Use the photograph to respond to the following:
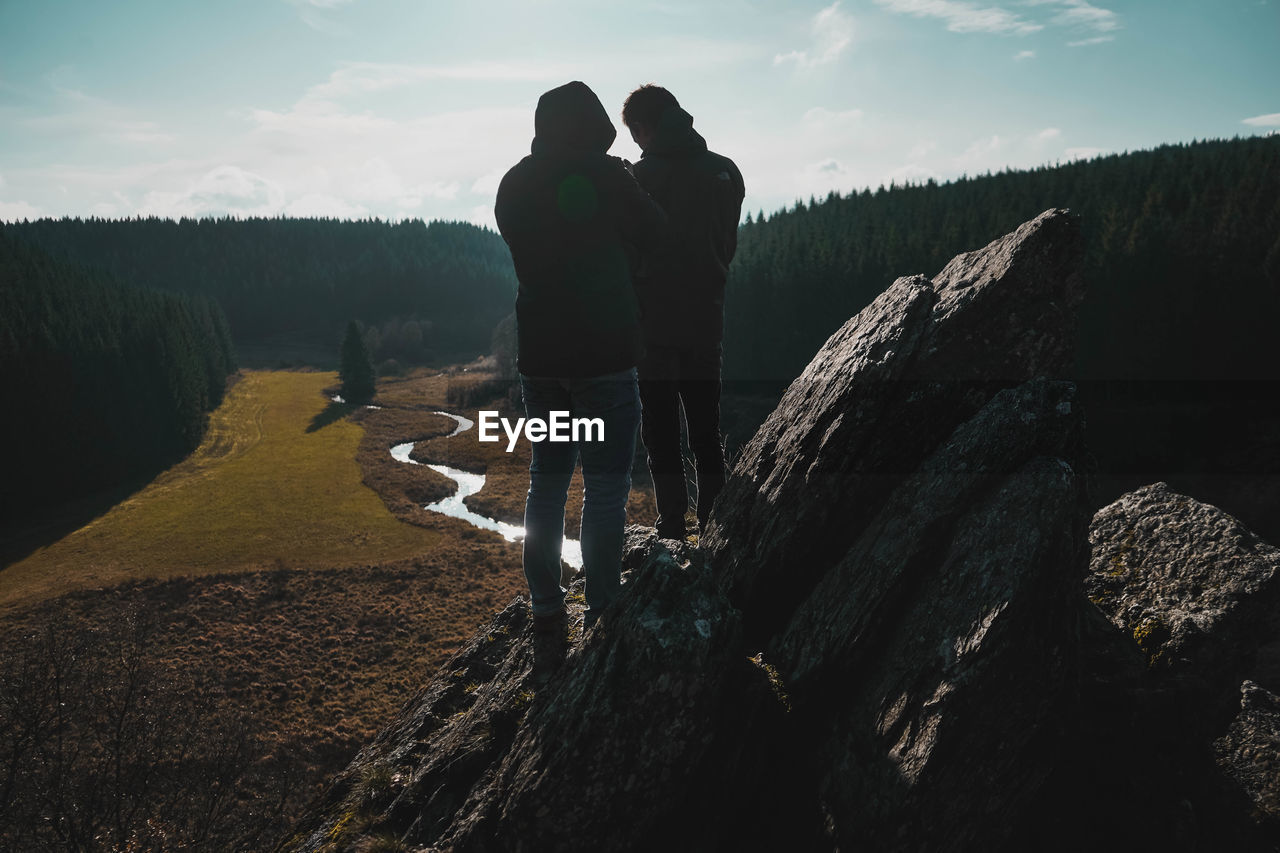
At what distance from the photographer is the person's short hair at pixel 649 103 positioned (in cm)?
667

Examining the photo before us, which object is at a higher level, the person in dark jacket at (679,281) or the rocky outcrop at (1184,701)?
the person in dark jacket at (679,281)

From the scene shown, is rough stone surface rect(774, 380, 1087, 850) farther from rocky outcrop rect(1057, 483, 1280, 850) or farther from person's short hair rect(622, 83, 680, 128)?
person's short hair rect(622, 83, 680, 128)

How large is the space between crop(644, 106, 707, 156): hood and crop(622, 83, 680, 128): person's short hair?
0.26ft

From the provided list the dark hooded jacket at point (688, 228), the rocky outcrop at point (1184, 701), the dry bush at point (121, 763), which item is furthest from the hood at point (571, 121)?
the dry bush at point (121, 763)

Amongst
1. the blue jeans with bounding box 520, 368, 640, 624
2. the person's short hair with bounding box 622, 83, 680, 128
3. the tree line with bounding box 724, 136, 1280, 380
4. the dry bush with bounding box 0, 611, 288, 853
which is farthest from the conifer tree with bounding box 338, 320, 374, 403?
the blue jeans with bounding box 520, 368, 640, 624

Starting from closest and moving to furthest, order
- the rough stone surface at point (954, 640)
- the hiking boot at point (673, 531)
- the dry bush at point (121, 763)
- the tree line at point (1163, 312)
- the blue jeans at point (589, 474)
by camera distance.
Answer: the rough stone surface at point (954, 640) → the blue jeans at point (589, 474) → the hiking boot at point (673, 531) → the dry bush at point (121, 763) → the tree line at point (1163, 312)

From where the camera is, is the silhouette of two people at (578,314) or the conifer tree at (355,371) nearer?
the silhouette of two people at (578,314)

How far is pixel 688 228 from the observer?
6.70m

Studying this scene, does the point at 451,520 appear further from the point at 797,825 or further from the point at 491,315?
the point at 491,315

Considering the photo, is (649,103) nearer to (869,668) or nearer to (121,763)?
(869,668)

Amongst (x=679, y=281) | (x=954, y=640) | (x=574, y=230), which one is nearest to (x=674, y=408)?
(x=679, y=281)

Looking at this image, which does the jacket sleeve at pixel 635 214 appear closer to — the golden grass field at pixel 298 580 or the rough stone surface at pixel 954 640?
the rough stone surface at pixel 954 640

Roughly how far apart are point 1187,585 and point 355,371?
112 m

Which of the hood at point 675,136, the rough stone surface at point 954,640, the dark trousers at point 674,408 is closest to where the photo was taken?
the rough stone surface at point 954,640
